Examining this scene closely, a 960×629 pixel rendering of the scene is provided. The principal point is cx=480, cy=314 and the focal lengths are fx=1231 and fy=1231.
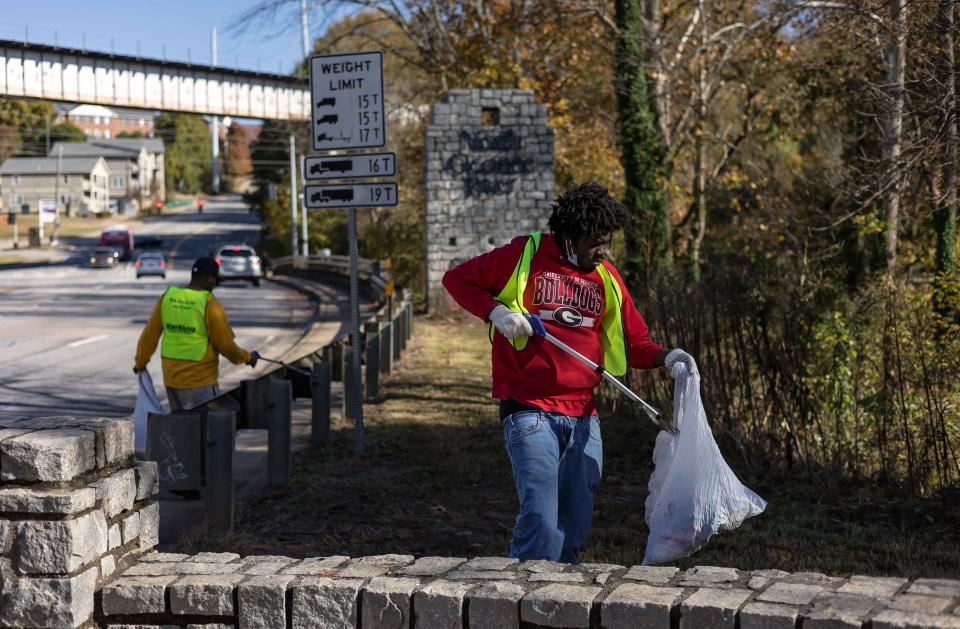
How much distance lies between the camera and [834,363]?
9281 mm

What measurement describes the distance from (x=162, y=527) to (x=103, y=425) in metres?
3.19

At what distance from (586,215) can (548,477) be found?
1049 mm

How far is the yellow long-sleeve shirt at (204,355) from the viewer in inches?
357

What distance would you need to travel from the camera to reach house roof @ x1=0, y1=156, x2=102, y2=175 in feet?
446

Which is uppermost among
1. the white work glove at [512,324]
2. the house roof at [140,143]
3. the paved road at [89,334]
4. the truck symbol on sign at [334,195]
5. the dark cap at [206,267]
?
the house roof at [140,143]

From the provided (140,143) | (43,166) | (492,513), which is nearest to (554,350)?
(492,513)

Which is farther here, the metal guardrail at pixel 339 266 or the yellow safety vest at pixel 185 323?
the metal guardrail at pixel 339 266

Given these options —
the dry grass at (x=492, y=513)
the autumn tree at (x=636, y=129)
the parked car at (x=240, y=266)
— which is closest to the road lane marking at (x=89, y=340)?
the autumn tree at (x=636, y=129)

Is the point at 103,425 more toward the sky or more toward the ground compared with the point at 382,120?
more toward the ground

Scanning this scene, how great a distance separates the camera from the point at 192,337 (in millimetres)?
9047

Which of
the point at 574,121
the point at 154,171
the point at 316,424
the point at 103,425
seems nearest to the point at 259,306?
the point at 574,121

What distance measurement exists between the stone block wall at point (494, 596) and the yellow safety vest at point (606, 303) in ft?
3.33

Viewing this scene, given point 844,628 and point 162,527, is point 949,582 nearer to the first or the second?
point 844,628

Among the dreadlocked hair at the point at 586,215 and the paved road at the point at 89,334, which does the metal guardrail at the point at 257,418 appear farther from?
the dreadlocked hair at the point at 586,215
